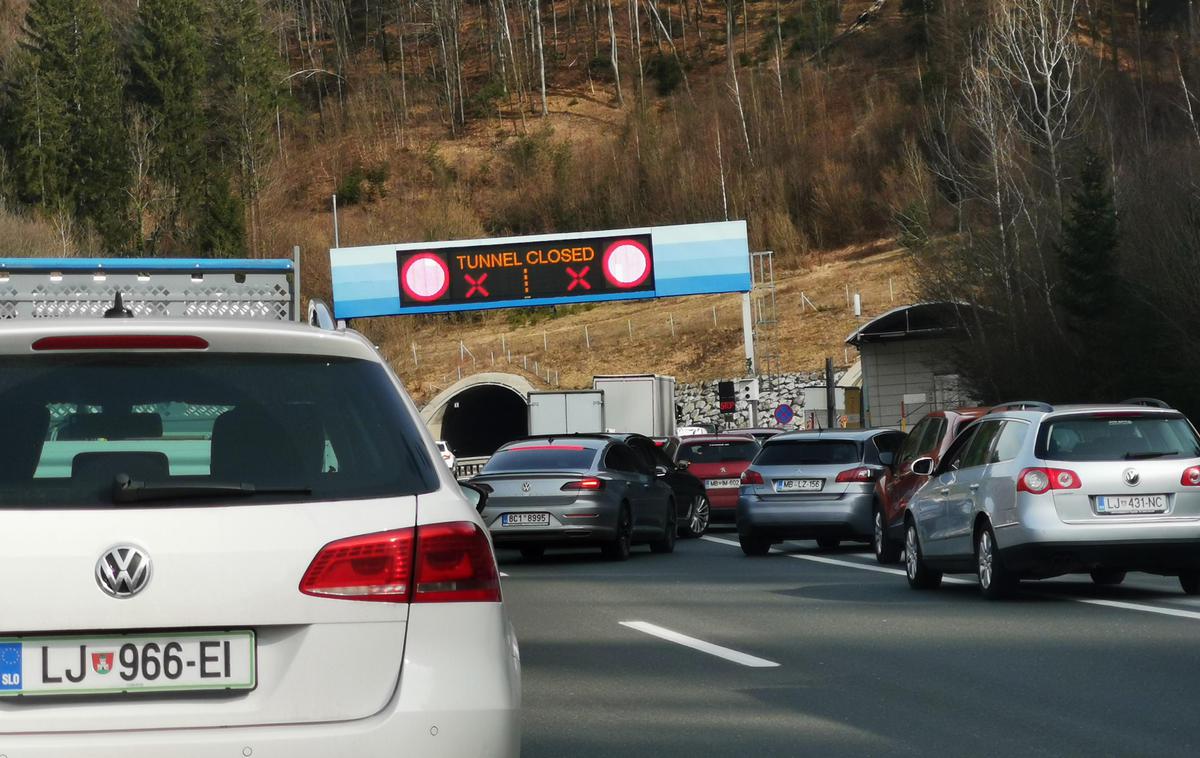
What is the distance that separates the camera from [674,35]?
126125mm

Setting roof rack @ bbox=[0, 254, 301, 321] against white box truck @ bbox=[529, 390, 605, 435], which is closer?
roof rack @ bbox=[0, 254, 301, 321]

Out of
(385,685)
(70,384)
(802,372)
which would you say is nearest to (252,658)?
(385,685)

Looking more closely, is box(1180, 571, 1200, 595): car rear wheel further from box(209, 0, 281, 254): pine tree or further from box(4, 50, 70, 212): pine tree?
box(209, 0, 281, 254): pine tree

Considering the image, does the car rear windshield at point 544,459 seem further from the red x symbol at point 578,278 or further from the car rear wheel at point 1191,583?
the red x symbol at point 578,278

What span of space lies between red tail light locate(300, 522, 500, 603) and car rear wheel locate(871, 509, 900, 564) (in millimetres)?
15416

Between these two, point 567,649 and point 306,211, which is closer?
point 567,649

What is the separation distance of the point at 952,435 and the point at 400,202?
94.9m

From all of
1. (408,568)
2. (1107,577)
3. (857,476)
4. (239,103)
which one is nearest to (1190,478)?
(1107,577)

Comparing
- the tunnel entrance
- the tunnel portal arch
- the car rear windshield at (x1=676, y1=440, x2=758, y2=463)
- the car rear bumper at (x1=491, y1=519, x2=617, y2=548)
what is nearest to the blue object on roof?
the car rear bumper at (x1=491, y1=519, x2=617, y2=548)

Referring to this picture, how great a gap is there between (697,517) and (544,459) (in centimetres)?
582

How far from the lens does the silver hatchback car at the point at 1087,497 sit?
43.5 ft

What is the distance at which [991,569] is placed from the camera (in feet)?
45.1

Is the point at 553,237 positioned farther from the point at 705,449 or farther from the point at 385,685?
the point at 385,685

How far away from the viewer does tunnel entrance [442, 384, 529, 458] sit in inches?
2842
